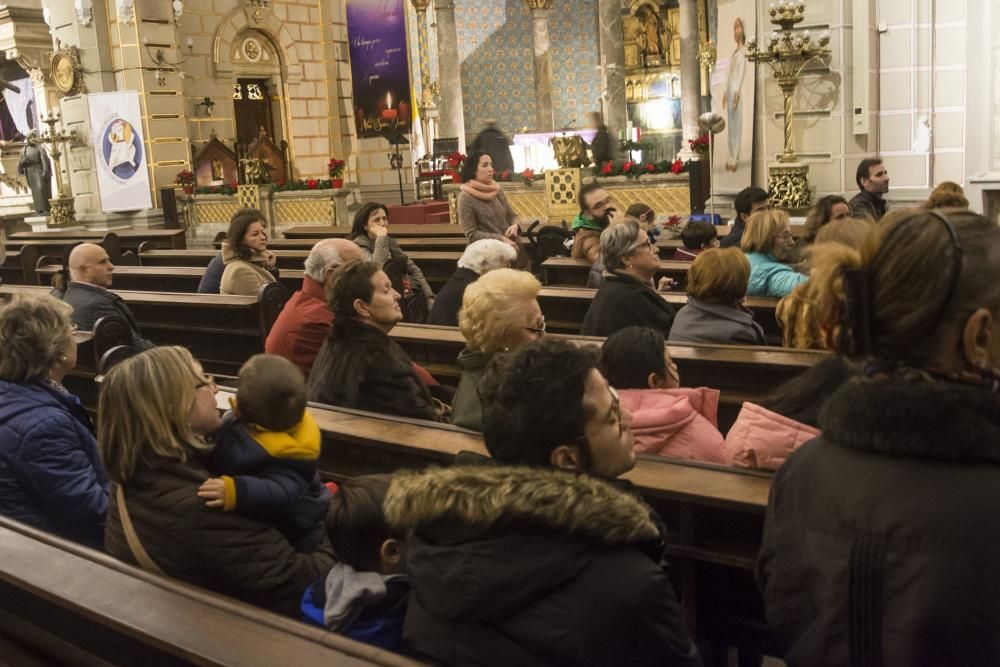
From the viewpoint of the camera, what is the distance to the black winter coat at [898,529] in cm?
108

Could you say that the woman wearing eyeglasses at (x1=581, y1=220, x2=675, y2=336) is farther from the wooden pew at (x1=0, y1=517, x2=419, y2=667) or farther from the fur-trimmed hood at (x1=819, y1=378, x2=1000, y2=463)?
the fur-trimmed hood at (x1=819, y1=378, x2=1000, y2=463)

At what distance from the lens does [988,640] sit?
1.08 meters

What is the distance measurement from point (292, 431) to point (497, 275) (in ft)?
3.30

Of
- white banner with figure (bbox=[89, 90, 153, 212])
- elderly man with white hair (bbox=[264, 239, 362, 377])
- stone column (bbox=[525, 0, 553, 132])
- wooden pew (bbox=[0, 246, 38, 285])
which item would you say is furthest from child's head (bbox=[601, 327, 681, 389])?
stone column (bbox=[525, 0, 553, 132])

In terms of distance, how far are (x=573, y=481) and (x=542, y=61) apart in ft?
68.7

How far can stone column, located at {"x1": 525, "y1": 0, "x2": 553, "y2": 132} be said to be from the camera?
21.3 meters

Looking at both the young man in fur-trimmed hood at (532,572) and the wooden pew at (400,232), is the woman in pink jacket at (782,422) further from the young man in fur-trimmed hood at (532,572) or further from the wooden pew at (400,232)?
the wooden pew at (400,232)

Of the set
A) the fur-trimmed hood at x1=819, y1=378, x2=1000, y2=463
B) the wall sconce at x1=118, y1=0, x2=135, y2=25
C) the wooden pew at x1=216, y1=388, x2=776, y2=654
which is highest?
the wall sconce at x1=118, y1=0, x2=135, y2=25

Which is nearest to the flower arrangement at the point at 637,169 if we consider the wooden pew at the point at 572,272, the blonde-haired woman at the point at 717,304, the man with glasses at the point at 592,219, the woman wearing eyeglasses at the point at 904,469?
the wooden pew at the point at 572,272

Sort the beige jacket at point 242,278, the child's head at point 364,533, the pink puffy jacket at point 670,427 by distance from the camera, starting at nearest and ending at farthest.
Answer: the child's head at point 364,533, the pink puffy jacket at point 670,427, the beige jacket at point 242,278

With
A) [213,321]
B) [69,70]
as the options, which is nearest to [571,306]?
[213,321]

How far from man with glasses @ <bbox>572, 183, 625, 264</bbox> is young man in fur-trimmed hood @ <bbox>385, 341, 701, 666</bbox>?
452cm

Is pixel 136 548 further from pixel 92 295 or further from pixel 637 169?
pixel 637 169

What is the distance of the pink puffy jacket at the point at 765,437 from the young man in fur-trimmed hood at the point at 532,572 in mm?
791
